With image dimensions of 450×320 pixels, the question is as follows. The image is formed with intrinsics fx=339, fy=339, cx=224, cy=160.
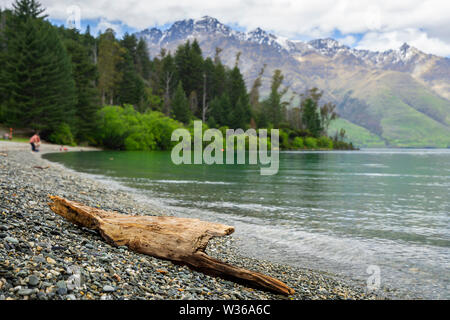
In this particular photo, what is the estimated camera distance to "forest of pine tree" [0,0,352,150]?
61875 mm

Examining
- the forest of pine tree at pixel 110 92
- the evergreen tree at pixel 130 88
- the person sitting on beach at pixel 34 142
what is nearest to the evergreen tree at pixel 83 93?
the forest of pine tree at pixel 110 92

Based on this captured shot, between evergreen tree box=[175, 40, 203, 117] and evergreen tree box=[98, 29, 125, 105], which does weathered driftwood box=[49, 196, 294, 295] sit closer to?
evergreen tree box=[98, 29, 125, 105]

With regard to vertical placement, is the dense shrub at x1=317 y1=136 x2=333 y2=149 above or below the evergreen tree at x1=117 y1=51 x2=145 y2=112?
below

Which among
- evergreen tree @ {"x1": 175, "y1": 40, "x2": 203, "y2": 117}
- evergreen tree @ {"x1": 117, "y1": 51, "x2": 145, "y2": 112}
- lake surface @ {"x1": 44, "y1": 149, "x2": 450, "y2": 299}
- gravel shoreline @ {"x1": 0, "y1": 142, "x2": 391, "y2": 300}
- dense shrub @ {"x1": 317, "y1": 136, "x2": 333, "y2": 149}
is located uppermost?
evergreen tree @ {"x1": 175, "y1": 40, "x2": 203, "y2": 117}

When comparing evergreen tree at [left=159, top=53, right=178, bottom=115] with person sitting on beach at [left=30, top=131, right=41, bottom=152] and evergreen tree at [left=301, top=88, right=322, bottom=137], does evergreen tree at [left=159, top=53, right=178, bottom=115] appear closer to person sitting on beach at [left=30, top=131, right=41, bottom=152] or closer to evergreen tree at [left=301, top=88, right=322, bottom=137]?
evergreen tree at [left=301, top=88, right=322, bottom=137]

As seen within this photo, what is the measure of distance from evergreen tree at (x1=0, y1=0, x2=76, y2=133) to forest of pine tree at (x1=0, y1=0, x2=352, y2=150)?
0.17 m

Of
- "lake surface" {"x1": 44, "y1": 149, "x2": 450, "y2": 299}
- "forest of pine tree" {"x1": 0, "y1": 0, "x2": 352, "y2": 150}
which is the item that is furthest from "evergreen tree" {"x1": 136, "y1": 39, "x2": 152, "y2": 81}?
"lake surface" {"x1": 44, "y1": 149, "x2": 450, "y2": 299}

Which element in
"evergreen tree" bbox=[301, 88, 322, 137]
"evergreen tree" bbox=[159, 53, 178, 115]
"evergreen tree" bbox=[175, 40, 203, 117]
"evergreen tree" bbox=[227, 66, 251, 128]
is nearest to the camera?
"evergreen tree" bbox=[159, 53, 178, 115]

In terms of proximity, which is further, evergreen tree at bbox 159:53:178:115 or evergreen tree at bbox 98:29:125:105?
evergreen tree at bbox 159:53:178:115

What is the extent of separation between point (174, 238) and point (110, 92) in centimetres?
10465

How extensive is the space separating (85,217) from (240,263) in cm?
417

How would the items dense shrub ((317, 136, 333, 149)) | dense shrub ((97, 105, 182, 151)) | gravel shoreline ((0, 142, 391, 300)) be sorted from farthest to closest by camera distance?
dense shrub ((317, 136, 333, 149))
dense shrub ((97, 105, 182, 151))
gravel shoreline ((0, 142, 391, 300))
